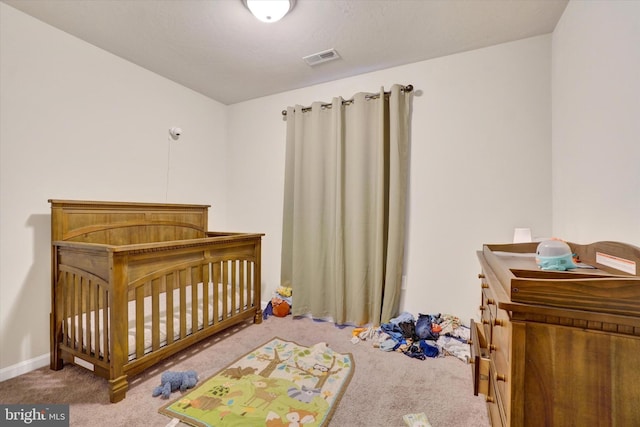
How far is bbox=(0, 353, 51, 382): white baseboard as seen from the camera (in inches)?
69.3

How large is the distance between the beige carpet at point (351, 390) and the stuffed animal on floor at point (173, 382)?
4 cm

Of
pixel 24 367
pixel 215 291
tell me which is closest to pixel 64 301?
pixel 24 367

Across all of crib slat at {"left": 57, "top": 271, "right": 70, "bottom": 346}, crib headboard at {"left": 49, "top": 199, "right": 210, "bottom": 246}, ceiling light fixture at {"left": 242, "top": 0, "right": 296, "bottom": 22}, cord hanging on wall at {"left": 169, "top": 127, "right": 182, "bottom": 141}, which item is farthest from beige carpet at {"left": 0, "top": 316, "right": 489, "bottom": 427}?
ceiling light fixture at {"left": 242, "top": 0, "right": 296, "bottom": 22}

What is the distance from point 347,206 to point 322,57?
4.28 ft

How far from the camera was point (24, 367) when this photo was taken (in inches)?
72.2

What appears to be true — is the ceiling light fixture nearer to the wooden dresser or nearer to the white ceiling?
the white ceiling

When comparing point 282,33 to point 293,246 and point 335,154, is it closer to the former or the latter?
point 335,154

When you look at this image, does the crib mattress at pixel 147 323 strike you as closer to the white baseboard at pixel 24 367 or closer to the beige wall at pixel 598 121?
the white baseboard at pixel 24 367

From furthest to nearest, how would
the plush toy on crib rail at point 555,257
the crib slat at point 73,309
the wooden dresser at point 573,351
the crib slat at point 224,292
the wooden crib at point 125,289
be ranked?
the crib slat at point 224,292 < the crib slat at point 73,309 < the wooden crib at point 125,289 < the plush toy on crib rail at point 555,257 < the wooden dresser at point 573,351

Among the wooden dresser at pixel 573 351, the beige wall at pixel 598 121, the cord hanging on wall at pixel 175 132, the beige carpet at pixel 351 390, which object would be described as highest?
the cord hanging on wall at pixel 175 132

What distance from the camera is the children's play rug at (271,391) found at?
141 cm

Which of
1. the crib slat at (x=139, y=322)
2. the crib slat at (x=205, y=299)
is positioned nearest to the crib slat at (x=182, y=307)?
the crib slat at (x=205, y=299)

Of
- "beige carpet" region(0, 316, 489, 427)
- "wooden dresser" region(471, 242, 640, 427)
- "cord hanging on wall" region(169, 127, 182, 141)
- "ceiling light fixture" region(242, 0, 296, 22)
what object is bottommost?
"beige carpet" region(0, 316, 489, 427)

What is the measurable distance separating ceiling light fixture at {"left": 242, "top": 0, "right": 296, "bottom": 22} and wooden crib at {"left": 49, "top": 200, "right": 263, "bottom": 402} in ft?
5.02
